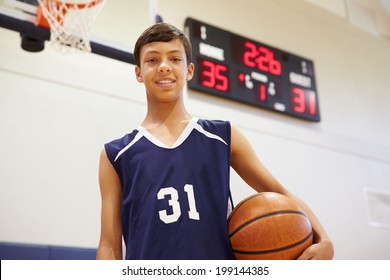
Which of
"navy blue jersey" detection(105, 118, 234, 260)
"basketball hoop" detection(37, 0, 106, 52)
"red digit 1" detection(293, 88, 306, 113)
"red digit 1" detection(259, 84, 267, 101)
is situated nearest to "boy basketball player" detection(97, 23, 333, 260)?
"navy blue jersey" detection(105, 118, 234, 260)

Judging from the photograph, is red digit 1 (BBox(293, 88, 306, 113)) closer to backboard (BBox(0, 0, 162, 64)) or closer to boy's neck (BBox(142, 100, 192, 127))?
backboard (BBox(0, 0, 162, 64))

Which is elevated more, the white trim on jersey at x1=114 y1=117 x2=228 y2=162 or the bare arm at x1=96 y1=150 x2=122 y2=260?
the white trim on jersey at x1=114 y1=117 x2=228 y2=162

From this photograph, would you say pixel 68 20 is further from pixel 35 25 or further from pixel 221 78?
pixel 221 78

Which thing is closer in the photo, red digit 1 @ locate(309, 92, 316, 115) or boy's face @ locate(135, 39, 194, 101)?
boy's face @ locate(135, 39, 194, 101)

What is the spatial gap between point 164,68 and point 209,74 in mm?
2067

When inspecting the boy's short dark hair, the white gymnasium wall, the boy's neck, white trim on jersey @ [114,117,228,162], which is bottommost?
white trim on jersey @ [114,117,228,162]

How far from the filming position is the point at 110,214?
124cm

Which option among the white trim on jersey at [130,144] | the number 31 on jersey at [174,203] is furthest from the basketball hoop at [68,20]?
the number 31 on jersey at [174,203]

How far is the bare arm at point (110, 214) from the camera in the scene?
1215 mm

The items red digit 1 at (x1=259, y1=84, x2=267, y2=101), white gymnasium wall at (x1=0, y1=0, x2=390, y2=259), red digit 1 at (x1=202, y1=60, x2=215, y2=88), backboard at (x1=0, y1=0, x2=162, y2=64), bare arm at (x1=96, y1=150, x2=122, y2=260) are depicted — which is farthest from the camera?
red digit 1 at (x1=259, y1=84, x2=267, y2=101)

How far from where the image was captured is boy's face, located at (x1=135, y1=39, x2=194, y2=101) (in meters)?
1.25

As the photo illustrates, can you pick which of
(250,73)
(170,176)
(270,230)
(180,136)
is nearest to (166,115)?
(180,136)

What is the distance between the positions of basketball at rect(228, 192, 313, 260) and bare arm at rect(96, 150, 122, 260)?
30cm
